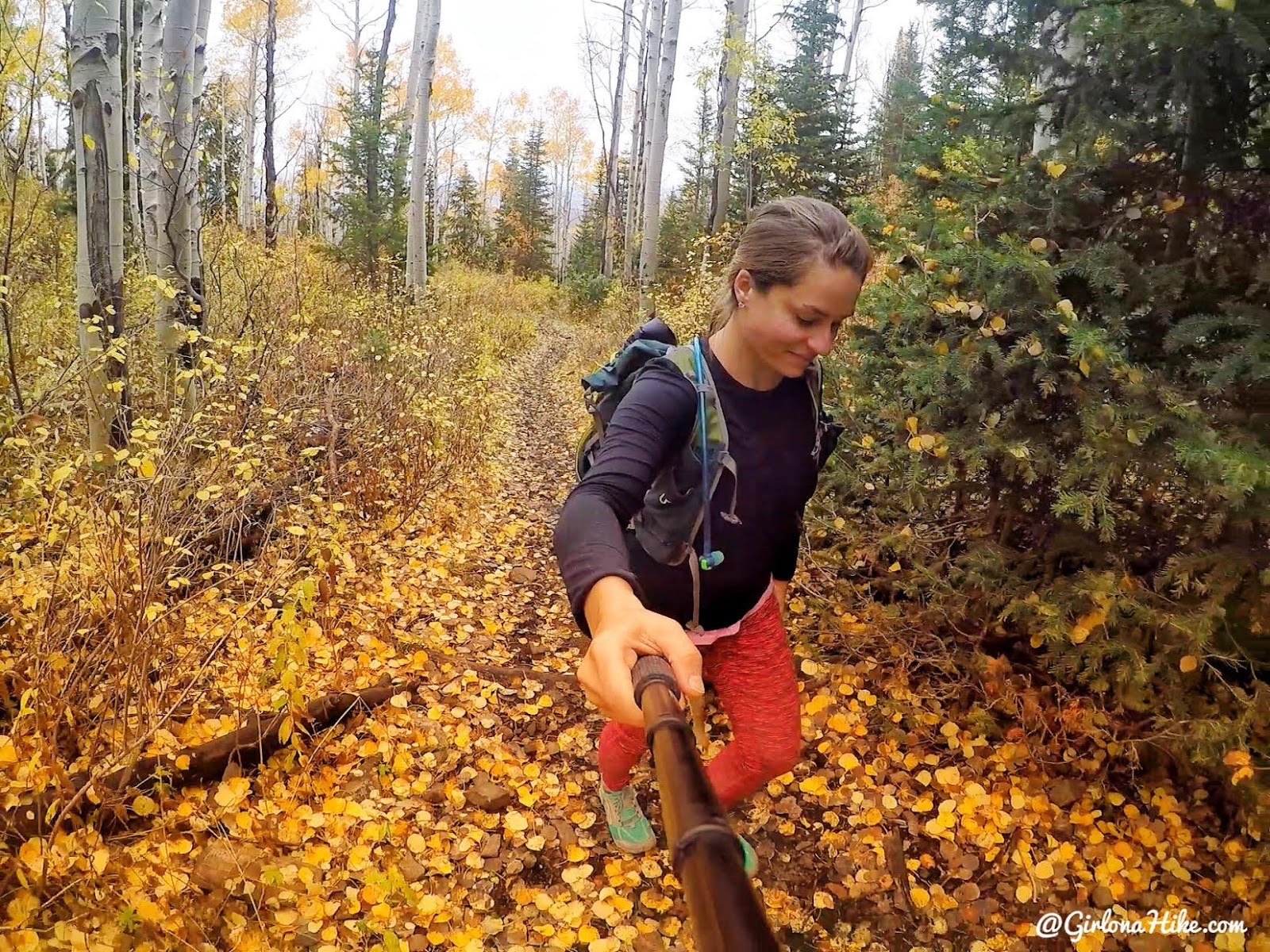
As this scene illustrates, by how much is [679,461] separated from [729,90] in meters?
12.7

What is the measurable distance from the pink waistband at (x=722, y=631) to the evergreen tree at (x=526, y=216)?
952 inches

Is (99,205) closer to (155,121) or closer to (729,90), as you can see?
(155,121)

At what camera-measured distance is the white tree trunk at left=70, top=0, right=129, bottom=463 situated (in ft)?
11.2

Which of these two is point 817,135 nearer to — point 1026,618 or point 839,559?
point 839,559

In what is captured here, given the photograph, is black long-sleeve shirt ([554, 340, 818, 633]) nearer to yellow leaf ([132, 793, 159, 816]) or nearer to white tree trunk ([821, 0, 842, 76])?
yellow leaf ([132, 793, 159, 816])

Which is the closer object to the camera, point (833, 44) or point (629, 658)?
point (629, 658)

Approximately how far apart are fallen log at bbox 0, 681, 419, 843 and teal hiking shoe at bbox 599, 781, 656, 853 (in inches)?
48.1

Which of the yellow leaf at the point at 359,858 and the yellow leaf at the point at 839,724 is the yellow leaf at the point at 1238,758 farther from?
the yellow leaf at the point at 359,858

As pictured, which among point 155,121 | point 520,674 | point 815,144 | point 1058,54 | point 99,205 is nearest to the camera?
point 1058,54

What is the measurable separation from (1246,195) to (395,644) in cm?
406

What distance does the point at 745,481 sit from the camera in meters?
1.86

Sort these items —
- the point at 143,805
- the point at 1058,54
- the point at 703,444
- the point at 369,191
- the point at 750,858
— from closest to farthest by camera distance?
the point at 703,444
the point at 143,805
the point at 750,858
the point at 1058,54
the point at 369,191

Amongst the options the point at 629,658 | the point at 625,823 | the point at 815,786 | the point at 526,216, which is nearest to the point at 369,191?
the point at 625,823

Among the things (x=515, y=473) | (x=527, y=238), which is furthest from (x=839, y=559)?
(x=527, y=238)
